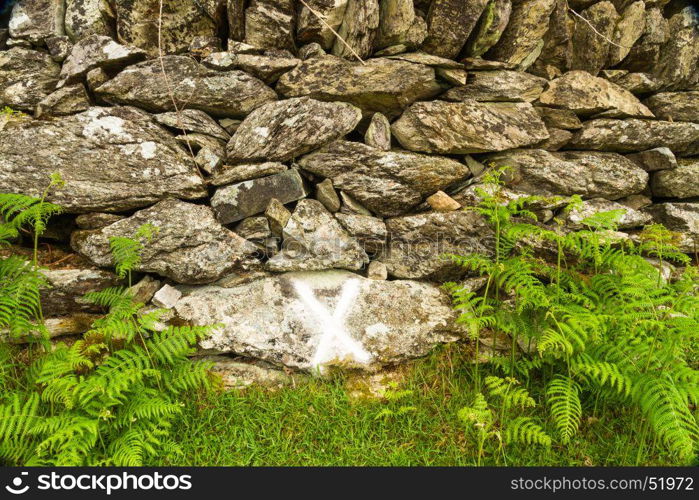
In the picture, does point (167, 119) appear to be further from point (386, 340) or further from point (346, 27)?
point (386, 340)

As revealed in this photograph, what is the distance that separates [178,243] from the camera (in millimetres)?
4055

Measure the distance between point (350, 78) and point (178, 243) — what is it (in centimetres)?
262

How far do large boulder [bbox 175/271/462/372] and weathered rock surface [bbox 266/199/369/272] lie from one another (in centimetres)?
14

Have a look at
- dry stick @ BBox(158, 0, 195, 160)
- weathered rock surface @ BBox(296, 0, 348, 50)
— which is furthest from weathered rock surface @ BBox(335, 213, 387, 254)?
weathered rock surface @ BBox(296, 0, 348, 50)

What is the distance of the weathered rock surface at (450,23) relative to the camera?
4.37 meters

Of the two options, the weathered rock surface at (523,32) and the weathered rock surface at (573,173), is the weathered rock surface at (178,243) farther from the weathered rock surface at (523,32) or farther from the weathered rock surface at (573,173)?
the weathered rock surface at (523,32)

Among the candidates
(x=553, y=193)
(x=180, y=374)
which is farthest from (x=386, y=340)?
(x=553, y=193)

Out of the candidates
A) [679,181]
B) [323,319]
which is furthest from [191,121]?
[679,181]

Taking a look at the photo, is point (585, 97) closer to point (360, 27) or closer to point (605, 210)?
point (605, 210)

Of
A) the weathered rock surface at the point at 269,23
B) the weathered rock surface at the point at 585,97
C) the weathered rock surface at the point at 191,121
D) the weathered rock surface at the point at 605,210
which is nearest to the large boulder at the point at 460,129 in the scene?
the weathered rock surface at the point at 585,97

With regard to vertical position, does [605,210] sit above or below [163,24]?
below

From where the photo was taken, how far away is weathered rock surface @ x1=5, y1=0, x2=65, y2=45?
14.1 ft

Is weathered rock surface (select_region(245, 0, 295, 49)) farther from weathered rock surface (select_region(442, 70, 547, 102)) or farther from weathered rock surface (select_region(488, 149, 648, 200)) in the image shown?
weathered rock surface (select_region(488, 149, 648, 200))

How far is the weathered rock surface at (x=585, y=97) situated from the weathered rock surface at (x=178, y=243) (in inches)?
166
